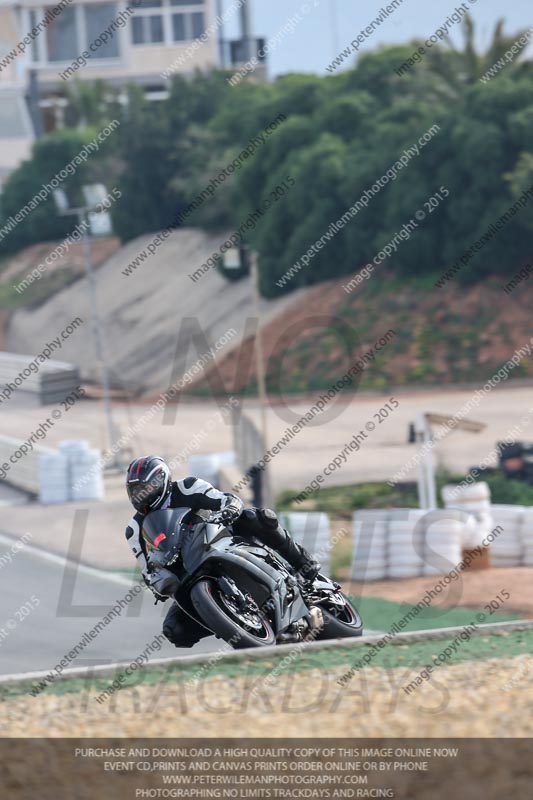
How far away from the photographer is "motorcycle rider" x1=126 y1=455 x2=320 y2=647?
8.15m

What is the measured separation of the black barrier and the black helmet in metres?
2.21

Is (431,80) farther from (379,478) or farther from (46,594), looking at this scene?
(46,594)

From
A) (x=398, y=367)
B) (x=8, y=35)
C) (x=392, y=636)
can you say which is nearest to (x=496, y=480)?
(x=392, y=636)

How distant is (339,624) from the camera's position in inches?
347

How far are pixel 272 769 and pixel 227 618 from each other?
2248 mm

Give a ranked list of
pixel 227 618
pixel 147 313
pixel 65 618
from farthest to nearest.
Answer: pixel 147 313 < pixel 65 618 < pixel 227 618

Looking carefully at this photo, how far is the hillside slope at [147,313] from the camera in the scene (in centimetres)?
4881

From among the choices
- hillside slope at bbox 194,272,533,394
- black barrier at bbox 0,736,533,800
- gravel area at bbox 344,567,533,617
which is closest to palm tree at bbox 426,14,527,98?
hillside slope at bbox 194,272,533,394

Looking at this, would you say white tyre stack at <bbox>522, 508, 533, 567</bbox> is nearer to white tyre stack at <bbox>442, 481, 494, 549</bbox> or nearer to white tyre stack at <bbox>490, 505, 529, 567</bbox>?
white tyre stack at <bbox>490, 505, 529, 567</bbox>

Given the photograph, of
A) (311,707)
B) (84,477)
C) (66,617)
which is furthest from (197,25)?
(311,707)

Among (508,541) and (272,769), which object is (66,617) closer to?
(508,541)

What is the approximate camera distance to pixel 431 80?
168ft

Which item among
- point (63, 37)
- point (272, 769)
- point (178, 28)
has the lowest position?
point (63, 37)

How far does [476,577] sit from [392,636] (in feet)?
23.3
